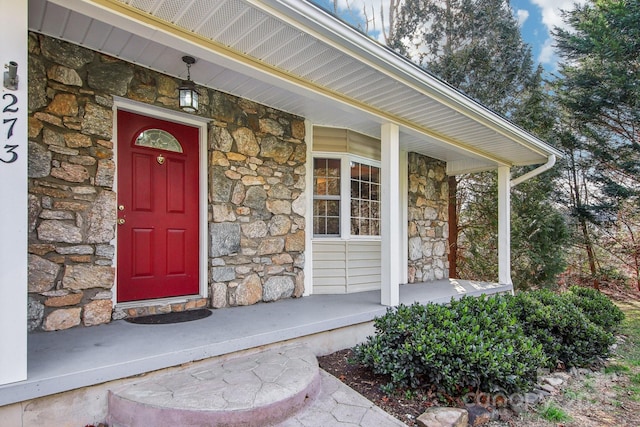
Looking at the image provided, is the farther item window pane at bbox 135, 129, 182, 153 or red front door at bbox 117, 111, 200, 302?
window pane at bbox 135, 129, 182, 153

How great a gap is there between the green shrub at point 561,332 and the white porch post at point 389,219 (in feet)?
4.37

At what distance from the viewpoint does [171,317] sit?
10.6 feet

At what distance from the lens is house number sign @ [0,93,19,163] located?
1755mm

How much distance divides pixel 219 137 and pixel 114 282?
1.70m

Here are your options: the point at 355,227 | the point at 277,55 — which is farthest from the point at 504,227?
the point at 277,55

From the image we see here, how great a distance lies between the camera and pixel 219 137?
3.70 meters

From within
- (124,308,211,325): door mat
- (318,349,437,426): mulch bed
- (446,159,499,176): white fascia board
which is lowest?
(318,349,437,426): mulch bed

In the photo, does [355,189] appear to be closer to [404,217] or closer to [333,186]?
[333,186]

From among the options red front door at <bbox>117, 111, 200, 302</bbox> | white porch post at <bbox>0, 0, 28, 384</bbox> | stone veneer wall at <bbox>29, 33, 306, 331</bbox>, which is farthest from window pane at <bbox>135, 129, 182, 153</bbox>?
white porch post at <bbox>0, 0, 28, 384</bbox>

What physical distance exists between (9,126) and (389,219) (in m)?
3.18

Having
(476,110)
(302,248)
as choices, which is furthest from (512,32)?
(302,248)

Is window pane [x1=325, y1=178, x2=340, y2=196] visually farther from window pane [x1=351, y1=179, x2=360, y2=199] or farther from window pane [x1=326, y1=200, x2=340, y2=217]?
window pane [x1=351, y1=179, x2=360, y2=199]

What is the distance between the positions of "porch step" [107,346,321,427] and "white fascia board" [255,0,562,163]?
235 centimetres

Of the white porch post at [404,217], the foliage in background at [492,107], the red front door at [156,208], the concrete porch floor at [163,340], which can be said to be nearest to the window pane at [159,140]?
the red front door at [156,208]
